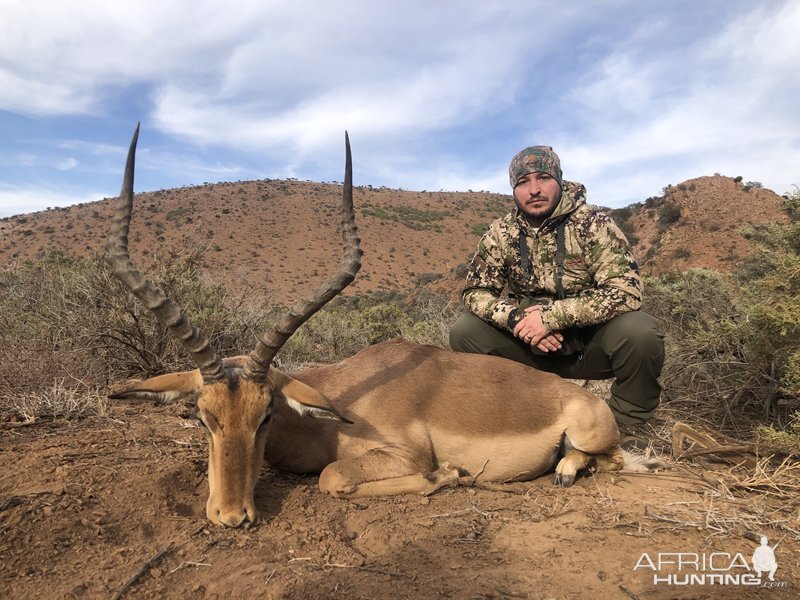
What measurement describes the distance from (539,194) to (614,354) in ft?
5.80

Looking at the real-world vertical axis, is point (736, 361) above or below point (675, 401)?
above

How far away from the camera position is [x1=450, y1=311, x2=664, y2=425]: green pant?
16.9 ft

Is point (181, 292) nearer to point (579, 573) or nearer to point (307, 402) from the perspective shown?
point (307, 402)

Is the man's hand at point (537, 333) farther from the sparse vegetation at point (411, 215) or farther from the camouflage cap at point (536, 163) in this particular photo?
the sparse vegetation at point (411, 215)

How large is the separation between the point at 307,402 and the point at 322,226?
2221 inches

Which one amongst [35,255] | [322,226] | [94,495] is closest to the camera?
[94,495]

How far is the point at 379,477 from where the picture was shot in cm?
392

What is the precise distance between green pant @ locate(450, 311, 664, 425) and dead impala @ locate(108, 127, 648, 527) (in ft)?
2.17

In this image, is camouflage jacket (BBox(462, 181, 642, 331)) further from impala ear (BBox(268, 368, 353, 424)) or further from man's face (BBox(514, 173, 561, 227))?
impala ear (BBox(268, 368, 353, 424))

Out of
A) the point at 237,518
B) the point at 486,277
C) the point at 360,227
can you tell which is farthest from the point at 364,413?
the point at 360,227

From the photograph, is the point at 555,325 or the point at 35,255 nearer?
the point at 555,325

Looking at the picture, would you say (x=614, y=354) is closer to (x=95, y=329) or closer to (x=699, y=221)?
(x=95, y=329)

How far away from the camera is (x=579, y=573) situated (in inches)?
113

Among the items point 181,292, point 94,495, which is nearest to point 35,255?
point 181,292
